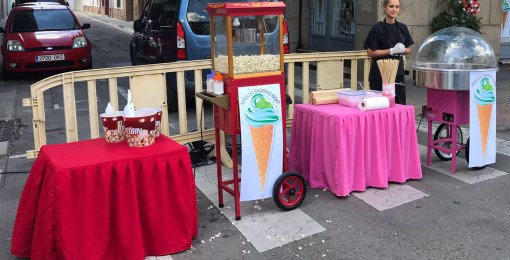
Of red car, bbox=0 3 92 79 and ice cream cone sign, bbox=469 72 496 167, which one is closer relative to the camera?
ice cream cone sign, bbox=469 72 496 167

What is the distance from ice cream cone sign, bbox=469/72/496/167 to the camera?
17.0ft

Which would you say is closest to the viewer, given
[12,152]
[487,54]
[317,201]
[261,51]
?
[261,51]

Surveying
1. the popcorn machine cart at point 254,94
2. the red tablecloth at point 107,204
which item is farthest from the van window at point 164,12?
the red tablecloth at point 107,204

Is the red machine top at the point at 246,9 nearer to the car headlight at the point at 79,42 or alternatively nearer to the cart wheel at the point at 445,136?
the cart wheel at the point at 445,136

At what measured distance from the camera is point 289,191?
15.0 ft

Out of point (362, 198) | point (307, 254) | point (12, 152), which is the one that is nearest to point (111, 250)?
point (307, 254)

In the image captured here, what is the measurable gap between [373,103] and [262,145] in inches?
45.7

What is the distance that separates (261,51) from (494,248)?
2326 millimetres

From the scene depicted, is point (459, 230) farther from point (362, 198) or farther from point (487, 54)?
point (487, 54)

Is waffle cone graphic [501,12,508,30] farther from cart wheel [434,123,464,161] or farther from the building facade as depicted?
cart wheel [434,123,464,161]

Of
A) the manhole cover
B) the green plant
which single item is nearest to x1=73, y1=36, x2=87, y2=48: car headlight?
the manhole cover

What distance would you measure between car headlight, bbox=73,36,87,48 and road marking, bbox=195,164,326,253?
8.59 m

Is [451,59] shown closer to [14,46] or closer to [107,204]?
[107,204]

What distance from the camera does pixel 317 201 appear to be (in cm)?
479
